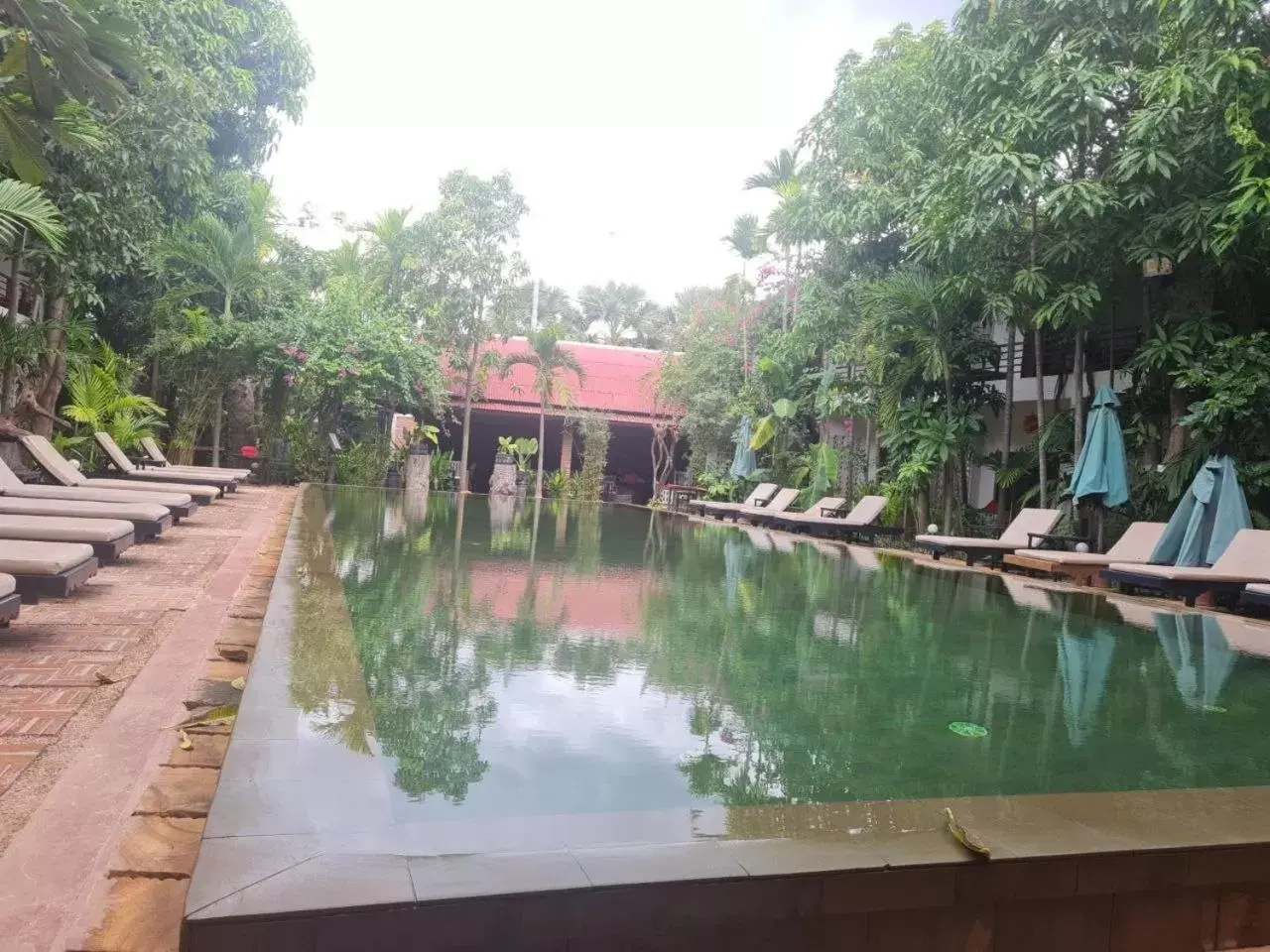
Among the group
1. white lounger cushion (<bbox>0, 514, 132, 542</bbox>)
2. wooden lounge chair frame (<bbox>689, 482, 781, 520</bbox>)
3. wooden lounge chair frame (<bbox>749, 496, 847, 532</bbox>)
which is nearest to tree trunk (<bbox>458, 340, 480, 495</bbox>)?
wooden lounge chair frame (<bbox>689, 482, 781, 520</bbox>)

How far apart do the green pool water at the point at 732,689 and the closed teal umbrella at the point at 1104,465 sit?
3274mm

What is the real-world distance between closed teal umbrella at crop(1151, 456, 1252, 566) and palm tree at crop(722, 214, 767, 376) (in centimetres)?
1198

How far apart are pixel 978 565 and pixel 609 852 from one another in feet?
32.9

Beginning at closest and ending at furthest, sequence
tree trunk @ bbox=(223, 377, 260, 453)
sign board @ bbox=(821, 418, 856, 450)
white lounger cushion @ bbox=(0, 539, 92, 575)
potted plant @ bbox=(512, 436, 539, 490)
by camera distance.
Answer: white lounger cushion @ bbox=(0, 539, 92, 575) < sign board @ bbox=(821, 418, 856, 450) < tree trunk @ bbox=(223, 377, 260, 453) < potted plant @ bbox=(512, 436, 539, 490)

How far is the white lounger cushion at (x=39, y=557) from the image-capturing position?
12.6 feet

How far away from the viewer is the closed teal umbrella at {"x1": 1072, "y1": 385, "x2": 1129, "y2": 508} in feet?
33.5

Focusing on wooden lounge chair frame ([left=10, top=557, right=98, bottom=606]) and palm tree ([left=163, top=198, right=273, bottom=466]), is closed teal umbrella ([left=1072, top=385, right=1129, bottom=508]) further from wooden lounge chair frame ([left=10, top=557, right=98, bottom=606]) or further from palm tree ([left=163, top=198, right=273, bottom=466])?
palm tree ([left=163, top=198, right=273, bottom=466])

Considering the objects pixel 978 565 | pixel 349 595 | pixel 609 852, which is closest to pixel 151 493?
pixel 349 595

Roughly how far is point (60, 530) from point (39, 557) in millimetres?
973

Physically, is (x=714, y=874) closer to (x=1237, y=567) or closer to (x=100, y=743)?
(x=100, y=743)

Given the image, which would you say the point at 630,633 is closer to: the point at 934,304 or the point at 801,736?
the point at 801,736

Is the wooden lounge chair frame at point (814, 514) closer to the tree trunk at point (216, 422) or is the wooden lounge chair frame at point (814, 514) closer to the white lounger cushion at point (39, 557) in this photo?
the tree trunk at point (216, 422)

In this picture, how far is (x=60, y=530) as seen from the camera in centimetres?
479

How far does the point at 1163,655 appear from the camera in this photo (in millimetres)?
5367
